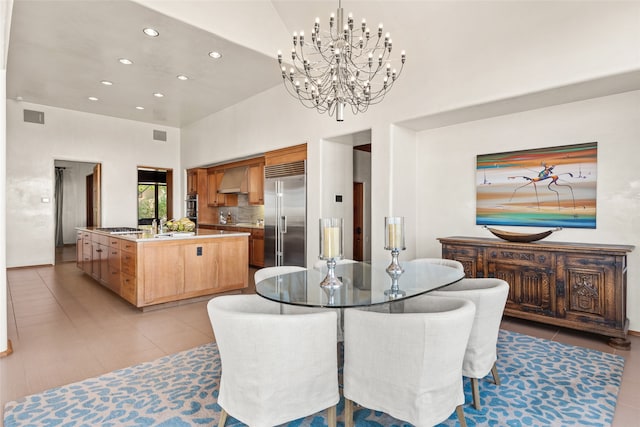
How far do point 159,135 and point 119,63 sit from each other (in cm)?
393

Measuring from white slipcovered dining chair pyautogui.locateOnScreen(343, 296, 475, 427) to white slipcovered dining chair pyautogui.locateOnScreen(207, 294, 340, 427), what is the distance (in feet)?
0.45

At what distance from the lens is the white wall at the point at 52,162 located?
7.20 meters

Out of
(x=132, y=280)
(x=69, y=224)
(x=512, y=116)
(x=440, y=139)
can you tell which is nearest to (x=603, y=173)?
(x=512, y=116)

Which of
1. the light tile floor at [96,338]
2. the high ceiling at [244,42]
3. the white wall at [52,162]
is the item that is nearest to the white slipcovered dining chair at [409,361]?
the light tile floor at [96,338]

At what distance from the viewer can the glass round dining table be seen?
197 centimetres

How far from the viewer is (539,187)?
4039 millimetres

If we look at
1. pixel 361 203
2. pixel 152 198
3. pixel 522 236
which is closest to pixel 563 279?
pixel 522 236

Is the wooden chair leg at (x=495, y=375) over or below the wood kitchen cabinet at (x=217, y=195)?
below

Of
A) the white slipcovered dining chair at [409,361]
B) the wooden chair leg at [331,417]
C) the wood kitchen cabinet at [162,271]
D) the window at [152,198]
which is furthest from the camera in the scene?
the window at [152,198]

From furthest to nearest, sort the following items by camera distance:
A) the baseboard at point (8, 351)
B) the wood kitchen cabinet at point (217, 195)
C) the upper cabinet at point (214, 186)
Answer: the wood kitchen cabinet at point (217, 195) → the upper cabinet at point (214, 186) → the baseboard at point (8, 351)

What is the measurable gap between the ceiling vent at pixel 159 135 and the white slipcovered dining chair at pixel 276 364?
325 inches

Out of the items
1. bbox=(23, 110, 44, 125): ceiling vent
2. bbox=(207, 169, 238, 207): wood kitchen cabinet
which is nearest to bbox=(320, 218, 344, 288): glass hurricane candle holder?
bbox=(207, 169, 238, 207): wood kitchen cabinet

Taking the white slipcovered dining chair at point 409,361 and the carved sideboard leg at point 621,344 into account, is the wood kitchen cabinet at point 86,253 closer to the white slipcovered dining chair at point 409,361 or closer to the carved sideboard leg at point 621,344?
the white slipcovered dining chair at point 409,361

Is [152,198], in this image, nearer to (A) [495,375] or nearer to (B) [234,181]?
(B) [234,181]
